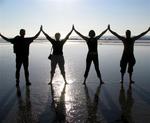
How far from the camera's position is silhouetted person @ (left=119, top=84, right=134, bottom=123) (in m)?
8.29

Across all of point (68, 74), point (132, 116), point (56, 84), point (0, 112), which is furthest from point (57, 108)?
point (68, 74)

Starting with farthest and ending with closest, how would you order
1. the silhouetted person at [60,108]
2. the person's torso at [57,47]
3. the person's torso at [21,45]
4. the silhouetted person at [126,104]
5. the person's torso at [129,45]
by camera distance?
the person's torso at [129,45], the person's torso at [57,47], the person's torso at [21,45], the silhouetted person at [126,104], the silhouetted person at [60,108]

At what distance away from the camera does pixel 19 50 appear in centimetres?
1254

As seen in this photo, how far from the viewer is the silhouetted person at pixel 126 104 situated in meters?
8.29

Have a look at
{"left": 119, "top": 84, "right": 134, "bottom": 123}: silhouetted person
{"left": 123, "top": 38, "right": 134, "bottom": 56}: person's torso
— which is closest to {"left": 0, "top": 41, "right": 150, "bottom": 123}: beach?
{"left": 119, "top": 84, "right": 134, "bottom": 123}: silhouetted person

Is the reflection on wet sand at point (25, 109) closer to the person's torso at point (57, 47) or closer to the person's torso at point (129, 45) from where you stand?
the person's torso at point (57, 47)

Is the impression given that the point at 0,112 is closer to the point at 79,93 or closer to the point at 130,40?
the point at 79,93

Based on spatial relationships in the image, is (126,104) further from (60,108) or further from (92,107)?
(60,108)

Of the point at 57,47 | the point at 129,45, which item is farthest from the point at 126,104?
the point at 57,47

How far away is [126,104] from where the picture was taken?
984 centimetres

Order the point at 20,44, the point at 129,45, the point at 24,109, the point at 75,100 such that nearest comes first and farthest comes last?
1. the point at 24,109
2. the point at 75,100
3. the point at 20,44
4. the point at 129,45

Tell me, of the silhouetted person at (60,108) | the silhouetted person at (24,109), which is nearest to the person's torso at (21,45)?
the silhouetted person at (24,109)

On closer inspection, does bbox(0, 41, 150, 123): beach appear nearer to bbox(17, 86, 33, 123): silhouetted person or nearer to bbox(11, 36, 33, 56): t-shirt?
bbox(17, 86, 33, 123): silhouetted person

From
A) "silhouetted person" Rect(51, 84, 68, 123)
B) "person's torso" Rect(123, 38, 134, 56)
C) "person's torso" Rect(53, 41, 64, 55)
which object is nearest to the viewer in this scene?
"silhouetted person" Rect(51, 84, 68, 123)
